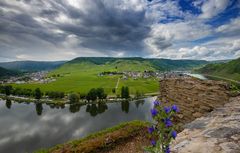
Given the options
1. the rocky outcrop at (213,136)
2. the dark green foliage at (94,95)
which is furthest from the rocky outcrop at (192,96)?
the dark green foliage at (94,95)

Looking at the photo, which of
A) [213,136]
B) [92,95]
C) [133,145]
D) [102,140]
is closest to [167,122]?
[213,136]

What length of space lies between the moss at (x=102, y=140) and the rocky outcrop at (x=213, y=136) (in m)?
6.20

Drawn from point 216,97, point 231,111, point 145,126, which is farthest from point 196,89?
point 145,126

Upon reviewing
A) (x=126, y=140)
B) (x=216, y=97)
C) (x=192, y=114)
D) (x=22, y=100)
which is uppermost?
(x=216, y=97)

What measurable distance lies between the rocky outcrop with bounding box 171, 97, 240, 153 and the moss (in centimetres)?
620

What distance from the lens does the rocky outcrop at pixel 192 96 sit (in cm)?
1222

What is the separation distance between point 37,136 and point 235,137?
4696 centimetres

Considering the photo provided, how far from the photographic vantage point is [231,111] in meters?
10.2

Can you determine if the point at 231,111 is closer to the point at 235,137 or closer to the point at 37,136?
the point at 235,137

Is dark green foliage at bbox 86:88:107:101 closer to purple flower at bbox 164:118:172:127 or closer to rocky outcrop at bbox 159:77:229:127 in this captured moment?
rocky outcrop at bbox 159:77:229:127

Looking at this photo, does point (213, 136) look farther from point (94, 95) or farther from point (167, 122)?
point (94, 95)

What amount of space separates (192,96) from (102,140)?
6.60 m

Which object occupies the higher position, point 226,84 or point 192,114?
point 226,84

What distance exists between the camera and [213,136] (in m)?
7.71
